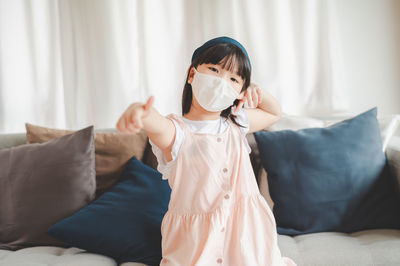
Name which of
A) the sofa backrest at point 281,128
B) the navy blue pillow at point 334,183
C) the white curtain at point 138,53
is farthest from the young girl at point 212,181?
the white curtain at point 138,53

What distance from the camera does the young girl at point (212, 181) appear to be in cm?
105

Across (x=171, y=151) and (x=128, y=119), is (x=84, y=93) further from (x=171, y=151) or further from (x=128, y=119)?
(x=128, y=119)

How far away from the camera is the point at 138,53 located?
208 centimetres

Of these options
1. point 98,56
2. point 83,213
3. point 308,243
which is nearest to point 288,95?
point 308,243

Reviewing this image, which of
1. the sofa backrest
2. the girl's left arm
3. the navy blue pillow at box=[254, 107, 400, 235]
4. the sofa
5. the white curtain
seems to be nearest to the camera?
the sofa

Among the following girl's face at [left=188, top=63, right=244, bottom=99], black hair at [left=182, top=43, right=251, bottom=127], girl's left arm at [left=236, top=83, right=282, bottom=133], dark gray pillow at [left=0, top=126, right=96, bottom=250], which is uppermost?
black hair at [left=182, top=43, right=251, bottom=127]

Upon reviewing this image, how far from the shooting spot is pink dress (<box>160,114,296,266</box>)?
1.05m

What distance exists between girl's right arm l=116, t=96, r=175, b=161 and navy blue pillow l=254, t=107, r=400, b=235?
575mm

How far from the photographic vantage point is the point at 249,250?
3.48ft

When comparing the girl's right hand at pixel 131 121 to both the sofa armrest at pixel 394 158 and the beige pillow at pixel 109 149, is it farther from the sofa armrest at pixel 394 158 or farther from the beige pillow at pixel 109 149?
the sofa armrest at pixel 394 158

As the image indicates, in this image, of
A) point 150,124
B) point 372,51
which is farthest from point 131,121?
point 372,51

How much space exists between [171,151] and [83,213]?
0.53 metres


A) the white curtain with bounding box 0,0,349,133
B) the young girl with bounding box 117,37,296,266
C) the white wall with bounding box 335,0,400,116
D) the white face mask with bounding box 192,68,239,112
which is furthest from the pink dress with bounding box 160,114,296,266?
the white wall with bounding box 335,0,400,116

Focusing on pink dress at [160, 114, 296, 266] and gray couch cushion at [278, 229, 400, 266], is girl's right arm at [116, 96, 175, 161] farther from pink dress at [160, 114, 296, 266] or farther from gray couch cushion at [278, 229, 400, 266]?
gray couch cushion at [278, 229, 400, 266]
